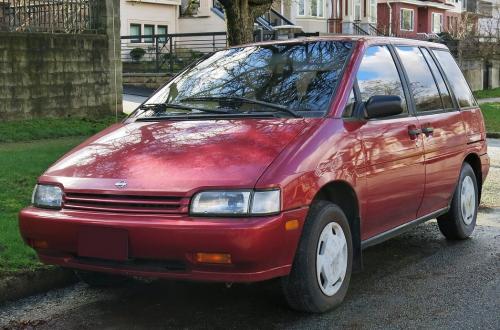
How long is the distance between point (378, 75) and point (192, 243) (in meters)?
2.31

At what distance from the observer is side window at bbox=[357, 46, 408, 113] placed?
5211 mm

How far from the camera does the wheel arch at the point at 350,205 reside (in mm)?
4645

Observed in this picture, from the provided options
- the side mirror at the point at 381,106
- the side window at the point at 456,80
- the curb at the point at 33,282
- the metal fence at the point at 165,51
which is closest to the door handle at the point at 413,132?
the side mirror at the point at 381,106

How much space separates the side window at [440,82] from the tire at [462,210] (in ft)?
2.05

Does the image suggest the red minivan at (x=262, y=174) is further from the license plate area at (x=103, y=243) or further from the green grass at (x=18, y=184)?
the green grass at (x=18, y=184)

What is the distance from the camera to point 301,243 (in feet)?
13.8

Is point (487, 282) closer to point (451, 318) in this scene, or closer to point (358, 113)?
point (451, 318)

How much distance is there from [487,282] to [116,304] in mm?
2724

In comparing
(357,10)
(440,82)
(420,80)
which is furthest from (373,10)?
(420,80)

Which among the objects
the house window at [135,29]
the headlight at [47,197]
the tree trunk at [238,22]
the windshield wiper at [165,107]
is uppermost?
the house window at [135,29]

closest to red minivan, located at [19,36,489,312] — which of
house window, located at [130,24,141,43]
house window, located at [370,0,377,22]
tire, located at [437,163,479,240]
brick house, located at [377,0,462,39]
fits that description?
tire, located at [437,163,479,240]

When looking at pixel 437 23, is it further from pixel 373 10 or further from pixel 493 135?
pixel 493 135

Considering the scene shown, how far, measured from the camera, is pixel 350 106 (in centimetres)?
491

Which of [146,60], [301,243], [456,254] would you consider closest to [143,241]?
[301,243]
